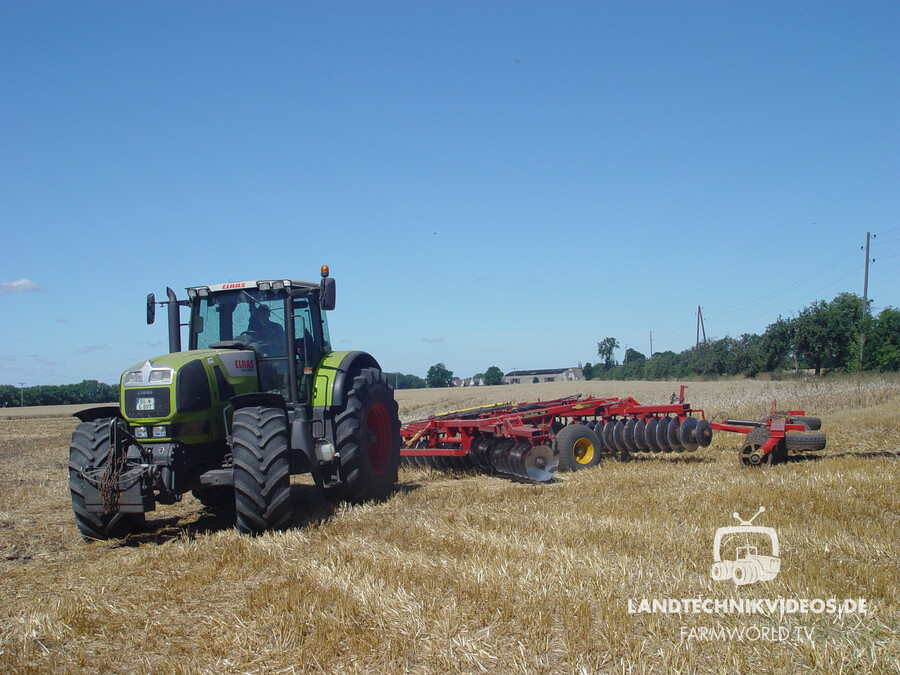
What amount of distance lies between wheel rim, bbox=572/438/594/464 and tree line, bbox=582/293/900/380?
3441 centimetres

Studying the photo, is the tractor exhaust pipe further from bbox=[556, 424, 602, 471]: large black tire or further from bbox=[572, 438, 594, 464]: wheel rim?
bbox=[572, 438, 594, 464]: wheel rim

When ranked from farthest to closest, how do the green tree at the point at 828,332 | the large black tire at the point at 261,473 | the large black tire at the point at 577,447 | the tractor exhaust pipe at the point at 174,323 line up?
the green tree at the point at 828,332 < the large black tire at the point at 577,447 < the tractor exhaust pipe at the point at 174,323 < the large black tire at the point at 261,473

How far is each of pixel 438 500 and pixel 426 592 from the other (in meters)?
3.40

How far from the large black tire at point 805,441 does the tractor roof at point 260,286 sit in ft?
21.1

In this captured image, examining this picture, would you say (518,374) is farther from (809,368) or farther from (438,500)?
(438,500)

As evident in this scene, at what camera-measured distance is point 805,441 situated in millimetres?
9102

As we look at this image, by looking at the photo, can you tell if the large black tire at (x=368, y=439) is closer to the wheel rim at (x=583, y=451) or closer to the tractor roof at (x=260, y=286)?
the tractor roof at (x=260, y=286)

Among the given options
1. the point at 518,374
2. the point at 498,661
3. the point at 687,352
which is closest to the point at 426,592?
the point at 498,661

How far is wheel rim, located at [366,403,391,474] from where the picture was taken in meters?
8.22

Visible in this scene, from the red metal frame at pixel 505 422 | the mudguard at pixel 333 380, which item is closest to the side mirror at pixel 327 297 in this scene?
the mudguard at pixel 333 380

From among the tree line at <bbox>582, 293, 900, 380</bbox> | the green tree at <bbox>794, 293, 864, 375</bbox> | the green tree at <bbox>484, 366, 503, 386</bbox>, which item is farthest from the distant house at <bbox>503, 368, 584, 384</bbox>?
the green tree at <bbox>794, 293, 864, 375</bbox>

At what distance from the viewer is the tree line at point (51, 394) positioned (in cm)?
6994

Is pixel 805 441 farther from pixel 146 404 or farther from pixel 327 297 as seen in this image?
pixel 146 404

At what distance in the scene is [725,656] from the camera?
3172 mm
